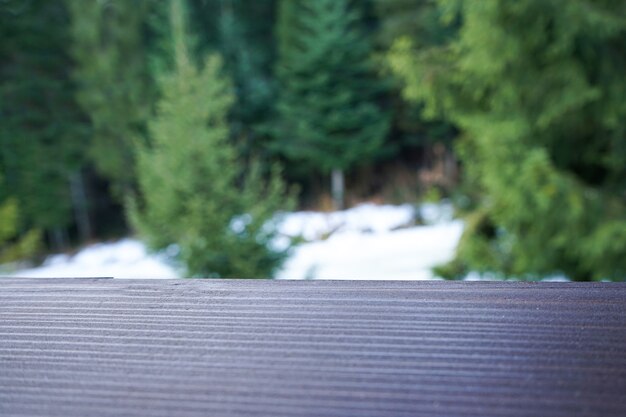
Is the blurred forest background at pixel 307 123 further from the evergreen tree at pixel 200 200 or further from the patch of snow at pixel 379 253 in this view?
the patch of snow at pixel 379 253

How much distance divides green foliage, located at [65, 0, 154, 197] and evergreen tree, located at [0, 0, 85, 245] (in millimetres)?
436

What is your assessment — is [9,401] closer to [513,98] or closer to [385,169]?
[513,98]

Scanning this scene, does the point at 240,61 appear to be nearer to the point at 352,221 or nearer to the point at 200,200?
the point at 352,221

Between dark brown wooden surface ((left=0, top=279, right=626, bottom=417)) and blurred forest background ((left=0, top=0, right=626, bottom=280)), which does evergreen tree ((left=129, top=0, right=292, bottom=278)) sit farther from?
dark brown wooden surface ((left=0, top=279, right=626, bottom=417))

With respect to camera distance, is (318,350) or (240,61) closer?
(318,350)

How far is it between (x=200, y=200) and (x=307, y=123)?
851 cm

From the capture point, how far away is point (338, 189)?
1494cm

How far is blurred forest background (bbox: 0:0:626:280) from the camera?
4328mm

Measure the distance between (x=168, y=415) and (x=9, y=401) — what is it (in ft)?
0.53

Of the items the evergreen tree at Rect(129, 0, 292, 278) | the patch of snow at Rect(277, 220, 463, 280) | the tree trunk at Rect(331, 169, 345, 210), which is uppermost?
the evergreen tree at Rect(129, 0, 292, 278)

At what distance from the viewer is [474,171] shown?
5.39 meters

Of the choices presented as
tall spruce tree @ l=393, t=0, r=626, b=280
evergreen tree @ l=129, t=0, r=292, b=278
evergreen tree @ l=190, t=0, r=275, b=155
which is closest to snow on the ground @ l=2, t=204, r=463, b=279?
evergreen tree @ l=190, t=0, r=275, b=155

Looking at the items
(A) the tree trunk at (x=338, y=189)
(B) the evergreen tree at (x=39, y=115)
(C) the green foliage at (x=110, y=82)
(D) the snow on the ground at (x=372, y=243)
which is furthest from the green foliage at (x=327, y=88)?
(B) the evergreen tree at (x=39, y=115)

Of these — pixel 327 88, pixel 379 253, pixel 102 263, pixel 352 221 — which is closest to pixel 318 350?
pixel 379 253
